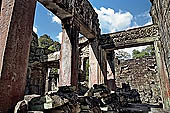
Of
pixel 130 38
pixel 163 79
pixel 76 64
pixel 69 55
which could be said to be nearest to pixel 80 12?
pixel 69 55

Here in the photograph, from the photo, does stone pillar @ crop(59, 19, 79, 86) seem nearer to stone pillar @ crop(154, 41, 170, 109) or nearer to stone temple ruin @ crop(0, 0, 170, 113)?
stone temple ruin @ crop(0, 0, 170, 113)

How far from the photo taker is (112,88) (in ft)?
28.0

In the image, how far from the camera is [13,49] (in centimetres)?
259

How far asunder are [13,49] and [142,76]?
12.1m

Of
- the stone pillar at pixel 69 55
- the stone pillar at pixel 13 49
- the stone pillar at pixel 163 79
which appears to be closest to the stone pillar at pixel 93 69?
the stone pillar at pixel 69 55

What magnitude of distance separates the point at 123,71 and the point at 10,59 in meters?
12.2

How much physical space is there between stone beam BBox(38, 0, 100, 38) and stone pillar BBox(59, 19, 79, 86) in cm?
39

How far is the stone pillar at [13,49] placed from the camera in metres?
2.38

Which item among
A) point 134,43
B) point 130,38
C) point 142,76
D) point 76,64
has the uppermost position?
point 130,38

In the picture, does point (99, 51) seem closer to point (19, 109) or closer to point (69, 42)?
point (69, 42)

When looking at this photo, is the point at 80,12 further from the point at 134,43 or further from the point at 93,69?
the point at 134,43

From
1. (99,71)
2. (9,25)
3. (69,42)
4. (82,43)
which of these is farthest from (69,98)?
(82,43)

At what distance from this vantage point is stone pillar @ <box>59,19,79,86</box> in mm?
4965

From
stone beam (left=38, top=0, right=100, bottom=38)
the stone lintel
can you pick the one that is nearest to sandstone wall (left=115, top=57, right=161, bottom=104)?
the stone lintel
